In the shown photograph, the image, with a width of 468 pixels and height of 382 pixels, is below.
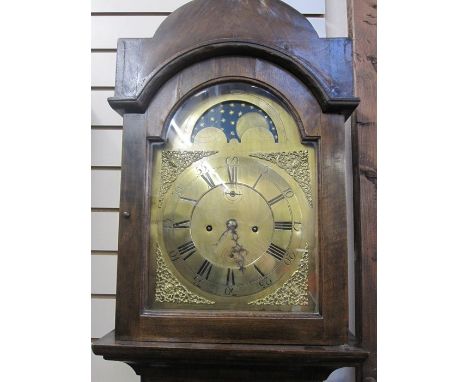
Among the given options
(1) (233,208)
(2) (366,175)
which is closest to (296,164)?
(1) (233,208)

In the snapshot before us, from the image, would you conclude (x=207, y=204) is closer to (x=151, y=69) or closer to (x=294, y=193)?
(x=294, y=193)

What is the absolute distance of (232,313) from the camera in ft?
2.41

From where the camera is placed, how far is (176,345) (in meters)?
0.71

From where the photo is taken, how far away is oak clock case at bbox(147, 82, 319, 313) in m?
0.75

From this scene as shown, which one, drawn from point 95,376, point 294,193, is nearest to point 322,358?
point 294,193

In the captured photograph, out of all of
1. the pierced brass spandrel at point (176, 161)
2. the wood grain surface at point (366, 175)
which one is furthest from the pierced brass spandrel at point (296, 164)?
the wood grain surface at point (366, 175)

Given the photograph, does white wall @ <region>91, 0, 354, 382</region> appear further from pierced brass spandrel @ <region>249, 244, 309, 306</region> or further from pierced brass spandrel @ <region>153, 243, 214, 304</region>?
pierced brass spandrel @ <region>249, 244, 309, 306</region>

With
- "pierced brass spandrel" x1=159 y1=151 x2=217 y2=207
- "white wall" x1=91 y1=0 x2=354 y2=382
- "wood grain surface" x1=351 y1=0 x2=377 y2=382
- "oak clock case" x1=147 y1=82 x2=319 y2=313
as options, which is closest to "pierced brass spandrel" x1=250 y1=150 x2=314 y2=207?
"oak clock case" x1=147 y1=82 x2=319 y2=313

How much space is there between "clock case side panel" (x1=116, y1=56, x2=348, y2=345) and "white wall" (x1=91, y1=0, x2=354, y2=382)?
29 centimetres

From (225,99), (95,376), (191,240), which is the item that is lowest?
(95,376)

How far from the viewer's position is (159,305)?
0.75 meters
